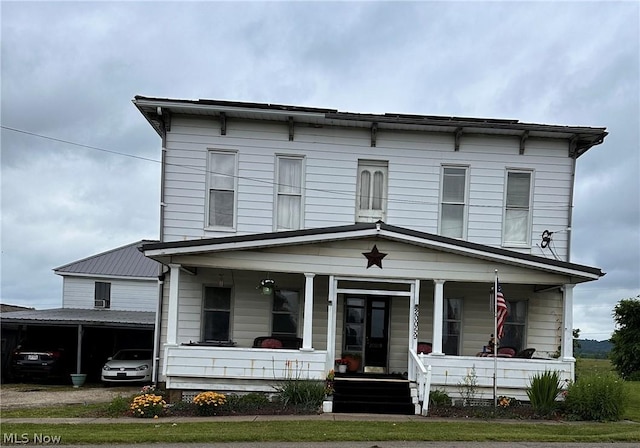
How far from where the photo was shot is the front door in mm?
16766

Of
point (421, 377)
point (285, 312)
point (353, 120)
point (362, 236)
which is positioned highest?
point (353, 120)

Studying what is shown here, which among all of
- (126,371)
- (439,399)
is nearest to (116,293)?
(126,371)

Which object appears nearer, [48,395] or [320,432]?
[320,432]

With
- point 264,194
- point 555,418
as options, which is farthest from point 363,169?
point 555,418

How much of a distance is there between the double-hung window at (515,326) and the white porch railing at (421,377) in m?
3.60

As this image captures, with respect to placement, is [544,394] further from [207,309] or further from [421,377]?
[207,309]

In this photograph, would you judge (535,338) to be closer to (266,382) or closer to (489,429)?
(489,429)

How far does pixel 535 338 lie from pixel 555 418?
3676 millimetres

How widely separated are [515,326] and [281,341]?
6316mm

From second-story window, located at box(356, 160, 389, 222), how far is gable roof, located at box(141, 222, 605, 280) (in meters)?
2.53

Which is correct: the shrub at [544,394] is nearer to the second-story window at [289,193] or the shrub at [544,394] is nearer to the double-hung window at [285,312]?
the double-hung window at [285,312]

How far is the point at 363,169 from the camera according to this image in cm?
1723

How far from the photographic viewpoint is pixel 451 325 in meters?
17.2

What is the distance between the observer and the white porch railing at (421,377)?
13.7 meters
